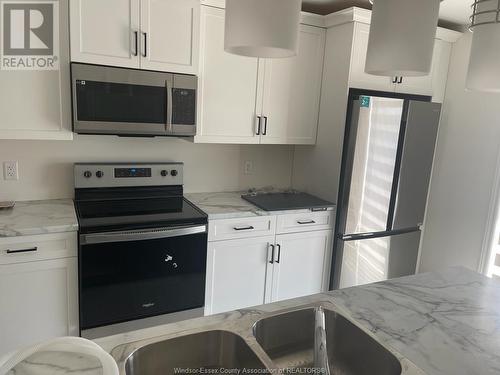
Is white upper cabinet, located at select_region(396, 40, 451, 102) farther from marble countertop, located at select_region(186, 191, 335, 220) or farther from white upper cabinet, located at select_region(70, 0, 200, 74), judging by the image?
white upper cabinet, located at select_region(70, 0, 200, 74)

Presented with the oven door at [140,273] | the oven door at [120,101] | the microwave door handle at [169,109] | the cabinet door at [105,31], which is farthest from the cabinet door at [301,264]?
the cabinet door at [105,31]

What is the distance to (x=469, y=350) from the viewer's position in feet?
3.78

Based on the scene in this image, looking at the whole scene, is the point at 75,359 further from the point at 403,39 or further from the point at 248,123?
the point at 248,123

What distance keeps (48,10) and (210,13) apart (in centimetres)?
91

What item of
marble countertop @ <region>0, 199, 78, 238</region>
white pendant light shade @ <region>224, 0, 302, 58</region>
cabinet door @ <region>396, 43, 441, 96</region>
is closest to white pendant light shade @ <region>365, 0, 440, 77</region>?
white pendant light shade @ <region>224, 0, 302, 58</region>

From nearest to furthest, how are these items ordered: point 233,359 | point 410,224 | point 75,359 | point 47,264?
1. point 75,359
2. point 233,359
3. point 47,264
4. point 410,224

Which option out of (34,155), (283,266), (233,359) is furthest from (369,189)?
(34,155)

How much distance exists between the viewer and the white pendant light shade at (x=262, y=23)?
0.73m

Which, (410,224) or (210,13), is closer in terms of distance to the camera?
(210,13)

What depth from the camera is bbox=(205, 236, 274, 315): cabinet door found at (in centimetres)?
249

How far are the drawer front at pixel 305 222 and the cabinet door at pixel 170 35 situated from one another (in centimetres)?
115

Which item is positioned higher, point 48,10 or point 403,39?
point 48,10

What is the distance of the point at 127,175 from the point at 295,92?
1.34 meters

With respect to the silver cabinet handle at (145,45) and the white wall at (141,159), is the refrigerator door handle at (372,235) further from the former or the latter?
the silver cabinet handle at (145,45)
